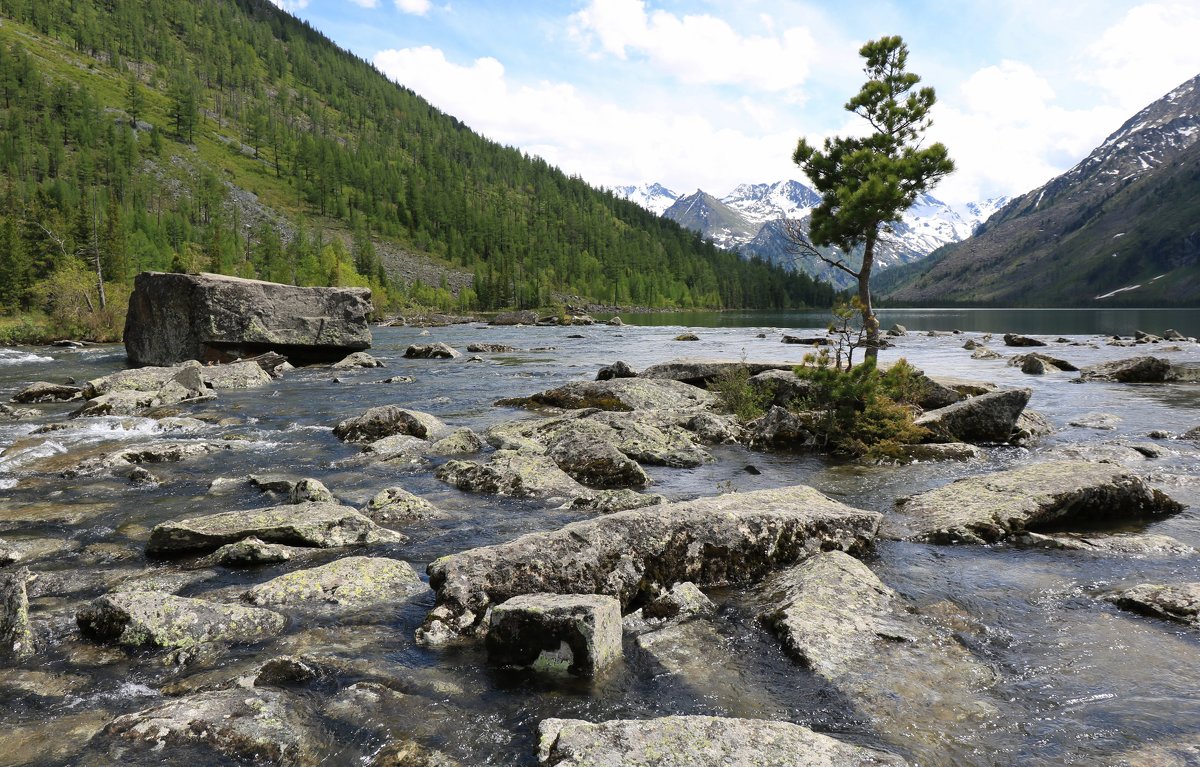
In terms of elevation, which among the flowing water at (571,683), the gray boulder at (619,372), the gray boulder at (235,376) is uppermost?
the gray boulder at (619,372)

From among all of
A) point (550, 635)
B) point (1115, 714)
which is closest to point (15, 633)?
point (550, 635)

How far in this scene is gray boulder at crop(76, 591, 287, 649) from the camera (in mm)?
6566

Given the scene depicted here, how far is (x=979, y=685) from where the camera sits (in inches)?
235

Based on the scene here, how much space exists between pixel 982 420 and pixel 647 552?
1413 cm

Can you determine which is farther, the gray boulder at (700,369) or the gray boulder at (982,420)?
the gray boulder at (700,369)

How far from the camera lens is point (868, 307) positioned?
845 inches

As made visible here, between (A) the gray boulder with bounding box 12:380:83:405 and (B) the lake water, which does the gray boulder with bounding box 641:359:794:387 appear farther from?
Result: (B) the lake water

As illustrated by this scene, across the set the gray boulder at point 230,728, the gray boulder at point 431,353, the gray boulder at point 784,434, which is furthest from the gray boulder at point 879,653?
the gray boulder at point 431,353

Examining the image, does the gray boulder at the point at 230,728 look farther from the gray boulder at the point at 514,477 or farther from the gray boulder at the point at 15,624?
the gray boulder at the point at 514,477

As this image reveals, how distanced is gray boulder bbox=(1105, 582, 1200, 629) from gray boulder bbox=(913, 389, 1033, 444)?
10.5 meters

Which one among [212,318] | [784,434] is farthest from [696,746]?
[212,318]

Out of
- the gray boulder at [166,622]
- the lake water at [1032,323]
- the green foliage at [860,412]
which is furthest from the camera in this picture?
the lake water at [1032,323]

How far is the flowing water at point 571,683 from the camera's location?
5.25 metres

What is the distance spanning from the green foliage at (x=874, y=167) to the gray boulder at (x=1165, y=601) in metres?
15.0
